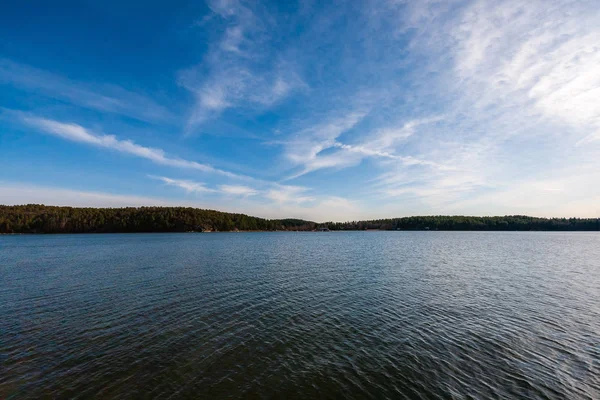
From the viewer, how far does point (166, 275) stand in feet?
119

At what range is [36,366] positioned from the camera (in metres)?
13.0

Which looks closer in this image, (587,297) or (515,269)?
(587,297)

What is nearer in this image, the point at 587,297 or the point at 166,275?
the point at 587,297

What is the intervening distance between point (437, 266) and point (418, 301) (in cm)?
2280

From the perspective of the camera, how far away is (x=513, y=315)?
2052 cm

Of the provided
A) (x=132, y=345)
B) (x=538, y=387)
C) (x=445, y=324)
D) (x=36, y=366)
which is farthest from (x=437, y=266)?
(x=36, y=366)

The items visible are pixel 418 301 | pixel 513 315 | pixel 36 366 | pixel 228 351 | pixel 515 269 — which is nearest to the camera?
pixel 36 366

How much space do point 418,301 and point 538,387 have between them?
1259 centimetres

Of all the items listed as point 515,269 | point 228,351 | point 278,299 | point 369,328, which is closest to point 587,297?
point 515,269

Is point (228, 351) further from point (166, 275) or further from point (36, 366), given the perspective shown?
point (166, 275)

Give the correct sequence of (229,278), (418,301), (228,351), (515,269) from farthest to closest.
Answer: (515,269), (229,278), (418,301), (228,351)

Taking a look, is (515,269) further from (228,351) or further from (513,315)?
(228,351)

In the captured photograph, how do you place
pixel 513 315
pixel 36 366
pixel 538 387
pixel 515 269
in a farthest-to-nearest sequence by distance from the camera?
pixel 515 269
pixel 513 315
pixel 36 366
pixel 538 387

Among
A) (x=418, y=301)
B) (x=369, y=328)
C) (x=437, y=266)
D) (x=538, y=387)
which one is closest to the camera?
(x=538, y=387)
